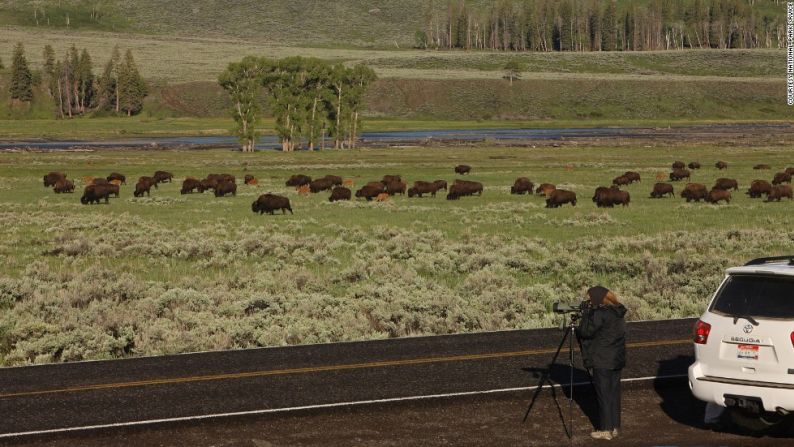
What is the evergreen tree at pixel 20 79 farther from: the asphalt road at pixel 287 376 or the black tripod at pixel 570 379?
the black tripod at pixel 570 379

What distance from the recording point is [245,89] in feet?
352

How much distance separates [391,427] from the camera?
1270 centimetres

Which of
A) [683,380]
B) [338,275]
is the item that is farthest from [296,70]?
[683,380]

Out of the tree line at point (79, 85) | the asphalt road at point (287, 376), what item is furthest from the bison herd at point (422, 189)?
the tree line at point (79, 85)

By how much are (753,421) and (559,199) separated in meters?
37.5

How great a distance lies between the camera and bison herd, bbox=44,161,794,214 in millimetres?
49031

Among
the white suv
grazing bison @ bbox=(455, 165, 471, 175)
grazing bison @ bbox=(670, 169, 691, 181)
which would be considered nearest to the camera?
the white suv

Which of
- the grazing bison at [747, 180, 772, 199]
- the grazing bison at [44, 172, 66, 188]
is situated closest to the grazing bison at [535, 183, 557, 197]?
the grazing bison at [747, 180, 772, 199]

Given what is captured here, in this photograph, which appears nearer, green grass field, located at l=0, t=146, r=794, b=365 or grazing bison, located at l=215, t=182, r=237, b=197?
green grass field, located at l=0, t=146, r=794, b=365

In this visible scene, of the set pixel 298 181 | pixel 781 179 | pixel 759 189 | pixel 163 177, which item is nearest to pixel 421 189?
Answer: pixel 298 181

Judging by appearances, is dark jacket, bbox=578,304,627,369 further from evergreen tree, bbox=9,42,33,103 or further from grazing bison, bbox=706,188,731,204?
evergreen tree, bbox=9,42,33,103

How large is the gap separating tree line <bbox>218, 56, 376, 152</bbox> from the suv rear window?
94044 millimetres

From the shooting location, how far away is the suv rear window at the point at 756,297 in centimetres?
1130

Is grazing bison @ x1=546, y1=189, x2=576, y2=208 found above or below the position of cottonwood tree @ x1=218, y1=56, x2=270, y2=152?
below
